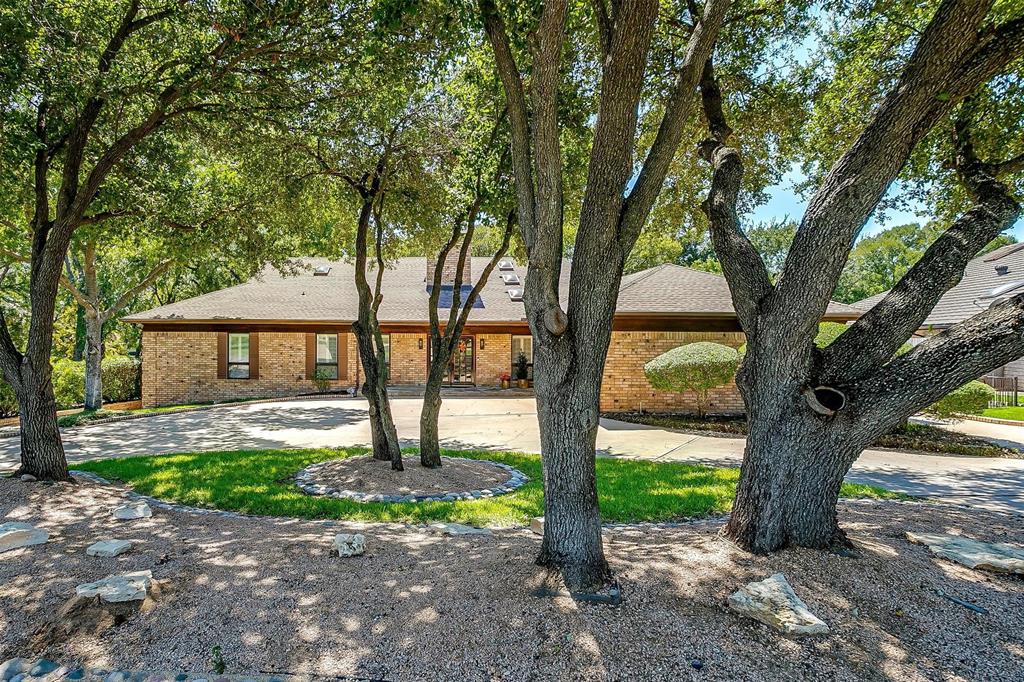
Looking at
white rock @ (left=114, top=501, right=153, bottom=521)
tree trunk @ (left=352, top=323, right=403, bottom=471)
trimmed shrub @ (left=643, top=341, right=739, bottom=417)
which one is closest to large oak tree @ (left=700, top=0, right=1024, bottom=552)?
tree trunk @ (left=352, top=323, right=403, bottom=471)

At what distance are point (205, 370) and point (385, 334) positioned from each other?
18.7 ft

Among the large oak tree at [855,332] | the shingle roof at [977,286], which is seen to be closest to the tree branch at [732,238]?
the large oak tree at [855,332]

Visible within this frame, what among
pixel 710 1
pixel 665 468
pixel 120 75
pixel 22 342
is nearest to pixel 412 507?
pixel 665 468

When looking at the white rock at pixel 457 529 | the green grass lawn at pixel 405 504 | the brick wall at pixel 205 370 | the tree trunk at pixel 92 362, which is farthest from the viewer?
the brick wall at pixel 205 370

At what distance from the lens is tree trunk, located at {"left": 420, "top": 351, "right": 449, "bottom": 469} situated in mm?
6953

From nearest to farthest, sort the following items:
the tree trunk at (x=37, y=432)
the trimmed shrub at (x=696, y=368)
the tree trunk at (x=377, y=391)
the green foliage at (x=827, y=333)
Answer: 1. the tree trunk at (x=37, y=432)
2. the tree trunk at (x=377, y=391)
3. the green foliage at (x=827, y=333)
4. the trimmed shrub at (x=696, y=368)

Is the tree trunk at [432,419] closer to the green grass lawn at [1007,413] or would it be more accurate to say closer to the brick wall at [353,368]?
the brick wall at [353,368]

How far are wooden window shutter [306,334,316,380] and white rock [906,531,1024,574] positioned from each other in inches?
646

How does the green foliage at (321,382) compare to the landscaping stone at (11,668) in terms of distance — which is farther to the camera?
the green foliage at (321,382)

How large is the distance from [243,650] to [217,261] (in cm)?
1076

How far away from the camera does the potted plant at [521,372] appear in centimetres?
1811

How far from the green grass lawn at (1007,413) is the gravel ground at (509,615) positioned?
11850mm

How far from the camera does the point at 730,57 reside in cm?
629

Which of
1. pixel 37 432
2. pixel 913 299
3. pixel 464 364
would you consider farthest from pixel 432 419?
pixel 464 364
